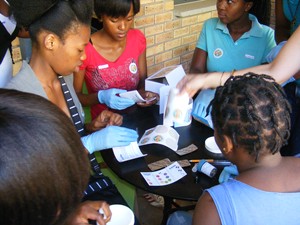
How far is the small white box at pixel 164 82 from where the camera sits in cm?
199

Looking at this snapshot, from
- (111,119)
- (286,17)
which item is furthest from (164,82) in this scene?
(286,17)

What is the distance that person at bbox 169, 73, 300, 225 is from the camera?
1012mm

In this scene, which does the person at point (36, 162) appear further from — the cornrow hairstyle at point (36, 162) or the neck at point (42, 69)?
the neck at point (42, 69)

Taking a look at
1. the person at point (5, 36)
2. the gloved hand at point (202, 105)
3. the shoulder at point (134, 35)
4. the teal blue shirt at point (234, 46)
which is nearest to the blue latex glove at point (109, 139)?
the gloved hand at point (202, 105)

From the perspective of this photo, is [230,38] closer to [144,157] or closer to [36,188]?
[144,157]

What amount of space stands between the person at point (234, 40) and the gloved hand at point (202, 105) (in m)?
0.56

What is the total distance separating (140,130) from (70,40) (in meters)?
0.71

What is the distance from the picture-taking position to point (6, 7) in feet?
6.18

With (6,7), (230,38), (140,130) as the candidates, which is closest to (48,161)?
(140,130)

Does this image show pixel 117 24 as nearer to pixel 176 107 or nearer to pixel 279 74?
pixel 176 107

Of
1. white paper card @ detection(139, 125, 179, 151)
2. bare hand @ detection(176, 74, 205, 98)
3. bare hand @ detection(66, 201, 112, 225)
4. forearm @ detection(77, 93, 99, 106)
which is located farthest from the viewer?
forearm @ detection(77, 93, 99, 106)

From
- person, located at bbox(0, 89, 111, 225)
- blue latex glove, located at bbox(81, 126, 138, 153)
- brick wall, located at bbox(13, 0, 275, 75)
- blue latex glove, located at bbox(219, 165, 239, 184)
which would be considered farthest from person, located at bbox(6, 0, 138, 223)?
brick wall, located at bbox(13, 0, 275, 75)

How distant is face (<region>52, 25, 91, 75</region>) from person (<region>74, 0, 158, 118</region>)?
576 millimetres

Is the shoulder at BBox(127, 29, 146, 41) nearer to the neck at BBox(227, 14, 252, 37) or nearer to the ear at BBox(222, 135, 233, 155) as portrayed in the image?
the neck at BBox(227, 14, 252, 37)
